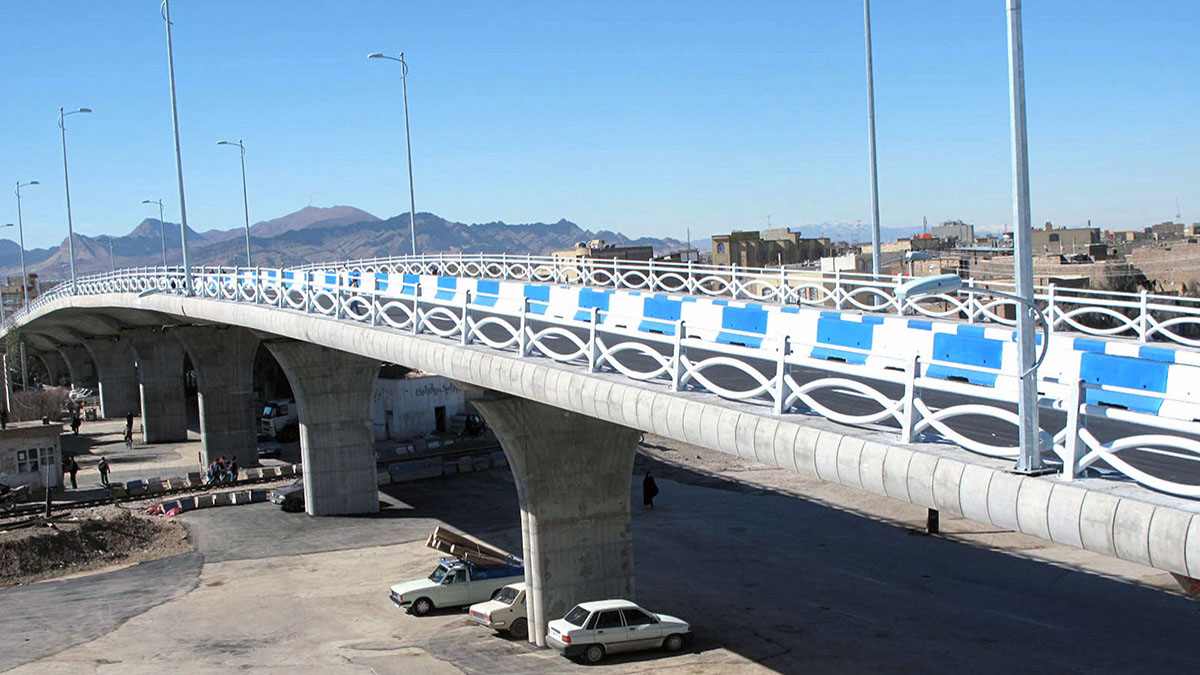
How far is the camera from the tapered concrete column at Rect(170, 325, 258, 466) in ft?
152

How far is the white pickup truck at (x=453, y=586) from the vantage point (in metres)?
23.0

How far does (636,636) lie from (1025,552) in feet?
39.9

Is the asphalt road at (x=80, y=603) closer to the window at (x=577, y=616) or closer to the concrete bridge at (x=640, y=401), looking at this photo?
the concrete bridge at (x=640, y=401)

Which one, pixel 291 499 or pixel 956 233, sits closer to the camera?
pixel 291 499

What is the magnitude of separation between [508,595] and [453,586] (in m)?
1.84

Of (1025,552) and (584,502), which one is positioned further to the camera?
(1025,552)

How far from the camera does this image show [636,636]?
63.5 ft

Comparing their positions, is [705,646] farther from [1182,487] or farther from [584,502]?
[1182,487]

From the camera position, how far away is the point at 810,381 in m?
16.8

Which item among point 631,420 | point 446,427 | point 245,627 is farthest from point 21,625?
point 446,427

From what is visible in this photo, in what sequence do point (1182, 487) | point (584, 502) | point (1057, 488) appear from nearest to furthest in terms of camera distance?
1. point (1182, 487)
2. point (1057, 488)
3. point (584, 502)

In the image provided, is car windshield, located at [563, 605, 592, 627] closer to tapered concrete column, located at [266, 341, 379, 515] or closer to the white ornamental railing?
the white ornamental railing

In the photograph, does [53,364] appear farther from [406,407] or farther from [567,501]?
[567,501]

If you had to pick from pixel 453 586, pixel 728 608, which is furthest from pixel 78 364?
pixel 728 608
